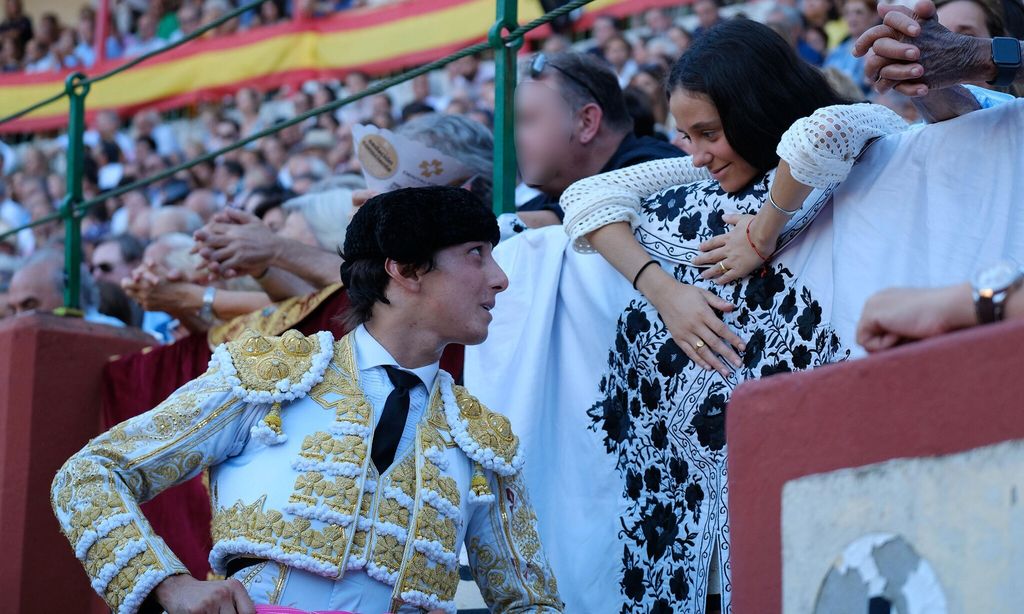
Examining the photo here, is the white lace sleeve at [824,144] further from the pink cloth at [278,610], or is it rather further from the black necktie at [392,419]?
the pink cloth at [278,610]

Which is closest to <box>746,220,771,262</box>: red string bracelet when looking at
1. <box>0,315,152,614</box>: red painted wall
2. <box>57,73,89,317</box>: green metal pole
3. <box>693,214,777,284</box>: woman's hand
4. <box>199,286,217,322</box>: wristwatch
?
<box>693,214,777,284</box>: woman's hand

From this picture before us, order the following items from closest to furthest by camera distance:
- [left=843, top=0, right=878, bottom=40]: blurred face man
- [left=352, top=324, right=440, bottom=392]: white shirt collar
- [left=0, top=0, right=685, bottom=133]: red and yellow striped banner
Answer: [left=352, top=324, right=440, bottom=392]: white shirt collar < [left=843, top=0, right=878, bottom=40]: blurred face man < [left=0, top=0, right=685, bottom=133]: red and yellow striped banner

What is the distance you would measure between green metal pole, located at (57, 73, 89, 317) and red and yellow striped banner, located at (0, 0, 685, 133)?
7.04m

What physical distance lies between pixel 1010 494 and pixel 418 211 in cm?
148

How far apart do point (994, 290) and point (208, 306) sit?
2.99 meters

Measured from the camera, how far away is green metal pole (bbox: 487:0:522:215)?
405 centimetres

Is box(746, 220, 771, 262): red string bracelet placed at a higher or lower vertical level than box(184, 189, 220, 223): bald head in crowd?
higher

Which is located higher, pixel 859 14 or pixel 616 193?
pixel 859 14

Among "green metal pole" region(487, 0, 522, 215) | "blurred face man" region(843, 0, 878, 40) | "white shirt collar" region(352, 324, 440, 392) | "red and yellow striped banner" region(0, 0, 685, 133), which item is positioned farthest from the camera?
"red and yellow striped banner" region(0, 0, 685, 133)

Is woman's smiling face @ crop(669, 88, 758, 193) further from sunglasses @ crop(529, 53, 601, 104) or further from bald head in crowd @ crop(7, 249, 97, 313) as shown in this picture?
bald head in crowd @ crop(7, 249, 97, 313)

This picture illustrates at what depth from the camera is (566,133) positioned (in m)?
4.07

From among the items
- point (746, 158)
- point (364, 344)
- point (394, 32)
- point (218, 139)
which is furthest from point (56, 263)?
point (394, 32)

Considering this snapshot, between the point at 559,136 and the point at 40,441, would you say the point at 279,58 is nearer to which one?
the point at 40,441

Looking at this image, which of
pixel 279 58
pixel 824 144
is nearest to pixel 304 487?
pixel 824 144
